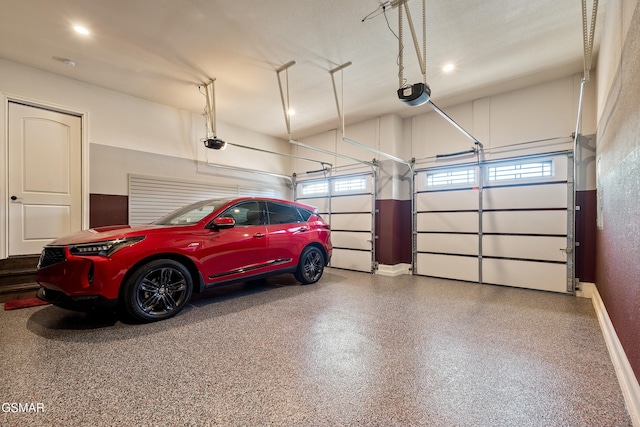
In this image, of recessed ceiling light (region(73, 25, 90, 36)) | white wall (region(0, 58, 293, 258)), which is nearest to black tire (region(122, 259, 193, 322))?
white wall (region(0, 58, 293, 258))

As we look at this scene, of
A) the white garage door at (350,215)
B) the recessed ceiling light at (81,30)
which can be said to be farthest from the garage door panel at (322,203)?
the recessed ceiling light at (81,30)

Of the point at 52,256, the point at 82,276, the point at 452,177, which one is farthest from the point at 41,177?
the point at 452,177

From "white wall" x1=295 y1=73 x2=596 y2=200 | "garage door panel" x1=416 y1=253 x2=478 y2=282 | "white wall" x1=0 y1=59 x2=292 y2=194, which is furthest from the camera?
"garage door panel" x1=416 y1=253 x2=478 y2=282

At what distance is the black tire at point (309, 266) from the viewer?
4715 millimetres

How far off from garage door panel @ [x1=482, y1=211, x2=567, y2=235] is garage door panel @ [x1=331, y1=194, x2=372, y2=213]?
2.35 metres

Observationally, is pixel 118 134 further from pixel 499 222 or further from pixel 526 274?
pixel 526 274

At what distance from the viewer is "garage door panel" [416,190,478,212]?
5.32m

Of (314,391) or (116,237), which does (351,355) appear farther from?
Answer: (116,237)

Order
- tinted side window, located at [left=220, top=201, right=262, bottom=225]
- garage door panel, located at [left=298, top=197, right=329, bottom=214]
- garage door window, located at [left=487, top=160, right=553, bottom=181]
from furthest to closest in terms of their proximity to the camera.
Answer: garage door panel, located at [left=298, top=197, right=329, bottom=214] < garage door window, located at [left=487, top=160, right=553, bottom=181] < tinted side window, located at [left=220, top=201, right=262, bottom=225]

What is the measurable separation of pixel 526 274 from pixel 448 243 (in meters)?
1.34

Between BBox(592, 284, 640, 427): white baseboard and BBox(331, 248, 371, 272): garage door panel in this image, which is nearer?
BBox(592, 284, 640, 427): white baseboard

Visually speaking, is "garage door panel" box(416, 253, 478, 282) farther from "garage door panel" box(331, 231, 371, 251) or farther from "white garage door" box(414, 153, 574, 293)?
"garage door panel" box(331, 231, 371, 251)

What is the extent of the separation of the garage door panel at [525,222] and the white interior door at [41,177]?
7126 millimetres

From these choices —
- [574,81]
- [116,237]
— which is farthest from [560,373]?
[574,81]
